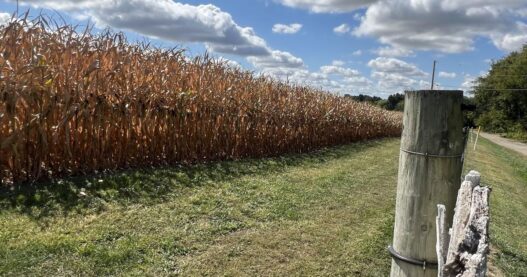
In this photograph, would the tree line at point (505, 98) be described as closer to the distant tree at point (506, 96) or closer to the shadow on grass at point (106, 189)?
the distant tree at point (506, 96)

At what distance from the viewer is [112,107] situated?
6812mm

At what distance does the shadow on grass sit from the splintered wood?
4036 millimetres

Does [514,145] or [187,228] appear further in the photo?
[514,145]

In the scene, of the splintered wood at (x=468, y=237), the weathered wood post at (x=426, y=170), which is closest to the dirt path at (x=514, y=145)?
the weathered wood post at (x=426, y=170)

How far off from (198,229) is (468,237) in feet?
11.7

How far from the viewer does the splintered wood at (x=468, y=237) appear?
1659 millimetres

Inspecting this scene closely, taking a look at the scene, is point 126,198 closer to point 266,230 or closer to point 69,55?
point 266,230

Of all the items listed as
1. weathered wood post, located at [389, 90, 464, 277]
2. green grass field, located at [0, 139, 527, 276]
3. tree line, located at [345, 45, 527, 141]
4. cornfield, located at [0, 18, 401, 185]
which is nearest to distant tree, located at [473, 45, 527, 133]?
tree line, located at [345, 45, 527, 141]

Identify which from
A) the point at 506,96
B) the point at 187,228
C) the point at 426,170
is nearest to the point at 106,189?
the point at 187,228

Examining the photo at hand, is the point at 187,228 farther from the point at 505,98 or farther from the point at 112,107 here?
the point at 505,98

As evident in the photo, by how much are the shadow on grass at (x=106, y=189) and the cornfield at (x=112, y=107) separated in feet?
1.04

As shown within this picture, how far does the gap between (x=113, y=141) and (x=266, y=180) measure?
8.64 feet

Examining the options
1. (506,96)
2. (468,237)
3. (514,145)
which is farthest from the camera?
(506,96)

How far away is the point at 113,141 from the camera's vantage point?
691 centimetres
